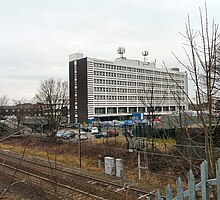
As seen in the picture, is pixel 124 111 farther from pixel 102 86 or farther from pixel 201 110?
pixel 201 110

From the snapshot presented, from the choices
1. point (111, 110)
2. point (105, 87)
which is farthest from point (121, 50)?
point (111, 110)

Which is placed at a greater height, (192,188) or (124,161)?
(192,188)

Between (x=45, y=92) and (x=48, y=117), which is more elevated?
(x=45, y=92)

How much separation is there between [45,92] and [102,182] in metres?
23.5

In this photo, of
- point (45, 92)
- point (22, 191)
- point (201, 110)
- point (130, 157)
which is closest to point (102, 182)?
point (22, 191)

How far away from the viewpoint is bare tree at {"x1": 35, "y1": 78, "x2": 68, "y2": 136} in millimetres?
31969

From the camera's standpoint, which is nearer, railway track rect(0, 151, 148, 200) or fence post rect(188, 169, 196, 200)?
fence post rect(188, 169, 196, 200)

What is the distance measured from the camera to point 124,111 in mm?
94188

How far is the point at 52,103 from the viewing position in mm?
Result: 33625

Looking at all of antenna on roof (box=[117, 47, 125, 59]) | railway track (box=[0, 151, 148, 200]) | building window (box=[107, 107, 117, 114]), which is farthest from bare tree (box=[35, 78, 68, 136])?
antenna on roof (box=[117, 47, 125, 59])

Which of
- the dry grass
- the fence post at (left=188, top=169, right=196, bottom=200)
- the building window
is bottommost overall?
the dry grass

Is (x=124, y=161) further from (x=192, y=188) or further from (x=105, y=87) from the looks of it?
(x=105, y=87)

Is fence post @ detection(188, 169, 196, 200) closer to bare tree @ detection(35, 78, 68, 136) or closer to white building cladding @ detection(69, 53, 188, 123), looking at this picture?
bare tree @ detection(35, 78, 68, 136)

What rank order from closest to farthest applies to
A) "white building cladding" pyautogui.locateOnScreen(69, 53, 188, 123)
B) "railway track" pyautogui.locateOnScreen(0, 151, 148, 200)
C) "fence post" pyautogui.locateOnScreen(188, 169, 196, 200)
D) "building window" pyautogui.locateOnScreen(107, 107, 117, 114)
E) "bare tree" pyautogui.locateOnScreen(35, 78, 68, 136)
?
"fence post" pyautogui.locateOnScreen(188, 169, 196, 200) → "railway track" pyautogui.locateOnScreen(0, 151, 148, 200) → "bare tree" pyautogui.locateOnScreen(35, 78, 68, 136) → "white building cladding" pyautogui.locateOnScreen(69, 53, 188, 123) → "building window" pyautogui.locateOnScreen(107, 107, 117, 114)
